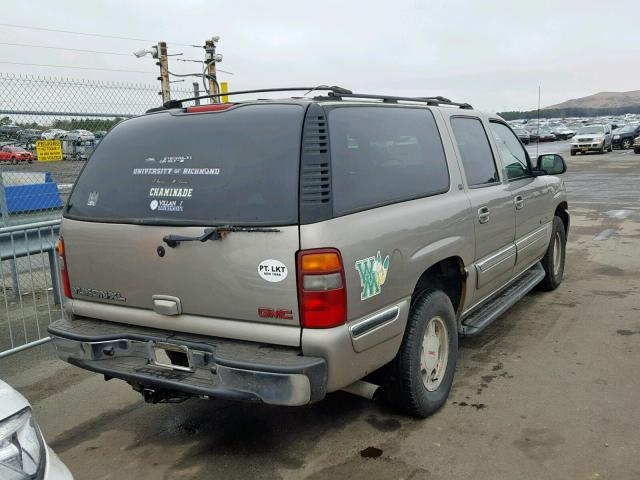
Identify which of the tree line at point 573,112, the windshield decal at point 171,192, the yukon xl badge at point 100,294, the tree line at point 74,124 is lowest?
the yukon xl badge at point 100,294

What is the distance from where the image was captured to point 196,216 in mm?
2887

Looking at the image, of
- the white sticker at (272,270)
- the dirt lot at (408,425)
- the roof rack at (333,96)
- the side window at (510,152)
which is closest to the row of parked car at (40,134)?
the dirt lot at (408,425)

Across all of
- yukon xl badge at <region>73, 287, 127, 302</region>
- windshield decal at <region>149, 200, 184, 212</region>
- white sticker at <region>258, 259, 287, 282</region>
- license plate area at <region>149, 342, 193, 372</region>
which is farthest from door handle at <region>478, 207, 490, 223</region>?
yukon xl badge at <region>73, 287, 127, 302</region>

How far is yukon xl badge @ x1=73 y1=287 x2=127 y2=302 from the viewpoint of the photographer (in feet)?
10.5

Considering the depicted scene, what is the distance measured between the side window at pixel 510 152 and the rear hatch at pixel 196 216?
2.59 meters

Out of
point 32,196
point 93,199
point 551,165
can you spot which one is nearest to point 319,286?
point 93,199

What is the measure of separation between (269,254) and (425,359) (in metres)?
1.40

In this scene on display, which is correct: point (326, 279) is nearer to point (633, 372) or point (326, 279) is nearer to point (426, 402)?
point (426, 402)

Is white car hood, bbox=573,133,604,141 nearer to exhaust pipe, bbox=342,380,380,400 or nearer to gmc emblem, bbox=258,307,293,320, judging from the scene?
exhaust pipe, bbox=342,380,380,400

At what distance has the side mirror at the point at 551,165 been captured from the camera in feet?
18.1

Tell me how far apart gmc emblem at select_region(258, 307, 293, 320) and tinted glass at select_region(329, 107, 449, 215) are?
0.53 m

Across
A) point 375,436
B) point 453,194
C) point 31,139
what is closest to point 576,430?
point 375,436

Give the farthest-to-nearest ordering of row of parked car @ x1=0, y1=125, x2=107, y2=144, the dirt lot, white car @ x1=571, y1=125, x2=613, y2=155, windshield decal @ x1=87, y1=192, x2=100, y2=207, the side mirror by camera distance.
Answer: white car @ x1=571, y1=125, x2=613, y2=155
row of parked car @ x1=0, y1=125, x2=107, y2=144
the side mirror
windshield decal @ x1=87, y1=192, x2=100, y2=207
the dirt lot

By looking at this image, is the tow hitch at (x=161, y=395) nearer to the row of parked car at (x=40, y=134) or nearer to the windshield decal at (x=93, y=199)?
the windshield decal at (x=93, y=199)
